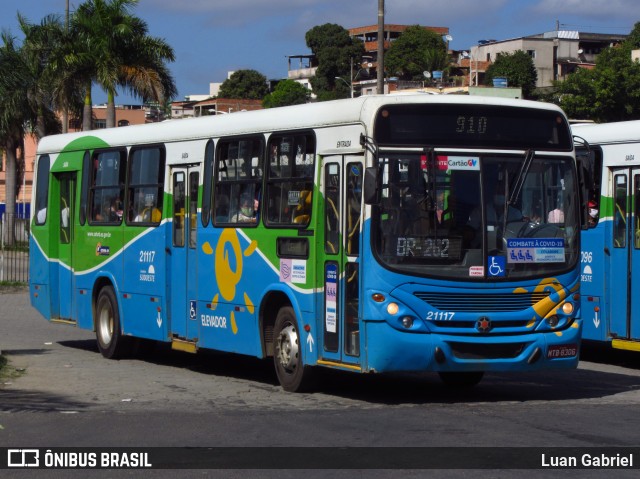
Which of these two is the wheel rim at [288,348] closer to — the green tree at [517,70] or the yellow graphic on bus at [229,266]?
the yellow graphic on bus at [229,266]

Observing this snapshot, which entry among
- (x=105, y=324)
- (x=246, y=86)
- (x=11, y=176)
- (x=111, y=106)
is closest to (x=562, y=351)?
(x=105, y=324)

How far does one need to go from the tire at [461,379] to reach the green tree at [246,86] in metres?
127

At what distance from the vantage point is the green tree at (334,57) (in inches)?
5300

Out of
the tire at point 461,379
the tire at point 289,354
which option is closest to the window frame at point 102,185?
the tire at point 289,354

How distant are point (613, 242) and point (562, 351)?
13.4 ft

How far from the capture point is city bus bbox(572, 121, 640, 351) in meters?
16.2

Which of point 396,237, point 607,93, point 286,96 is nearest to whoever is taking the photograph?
point 396,237

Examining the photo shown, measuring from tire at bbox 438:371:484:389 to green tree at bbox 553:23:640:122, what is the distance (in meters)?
52.4

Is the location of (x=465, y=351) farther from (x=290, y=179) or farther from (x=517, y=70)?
(x=517, y=70)

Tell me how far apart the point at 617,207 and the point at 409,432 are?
694 cm

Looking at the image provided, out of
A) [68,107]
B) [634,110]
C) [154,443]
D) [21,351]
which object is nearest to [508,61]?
[634,110]

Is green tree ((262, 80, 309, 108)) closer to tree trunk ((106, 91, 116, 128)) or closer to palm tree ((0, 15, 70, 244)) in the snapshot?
palm tree ((0, 15, 70, 244))

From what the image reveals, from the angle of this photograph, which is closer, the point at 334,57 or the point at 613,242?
the point at 613,242

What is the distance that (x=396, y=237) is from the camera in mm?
12414
